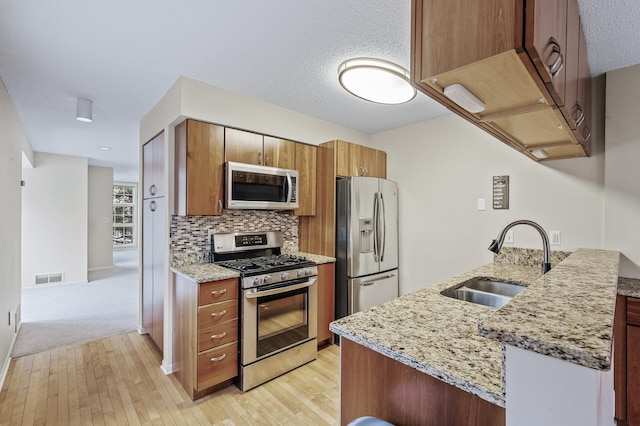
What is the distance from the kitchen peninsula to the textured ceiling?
1459 millimetres

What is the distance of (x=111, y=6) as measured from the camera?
60.1 inches

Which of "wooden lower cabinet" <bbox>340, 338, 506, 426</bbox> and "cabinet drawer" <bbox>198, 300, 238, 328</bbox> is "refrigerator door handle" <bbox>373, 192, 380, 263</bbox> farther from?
"wooden lower cabinet" <bbox>340, 338, 506, 426</bbox>

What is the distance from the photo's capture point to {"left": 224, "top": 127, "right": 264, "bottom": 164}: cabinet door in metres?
2.56

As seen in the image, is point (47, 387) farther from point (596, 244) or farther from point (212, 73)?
point (596, 244)

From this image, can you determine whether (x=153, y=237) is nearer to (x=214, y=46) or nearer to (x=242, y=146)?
(x=242, y=146)

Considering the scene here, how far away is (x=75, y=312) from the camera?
3977 millimetres

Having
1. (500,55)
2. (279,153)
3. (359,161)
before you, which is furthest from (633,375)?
(279,153)

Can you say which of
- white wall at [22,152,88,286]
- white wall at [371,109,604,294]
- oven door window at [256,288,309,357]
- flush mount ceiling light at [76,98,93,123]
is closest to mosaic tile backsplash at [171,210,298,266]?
oven door window at [256,288,309,357]

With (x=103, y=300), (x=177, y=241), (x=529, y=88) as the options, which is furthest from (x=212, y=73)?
(x=103, y=300)

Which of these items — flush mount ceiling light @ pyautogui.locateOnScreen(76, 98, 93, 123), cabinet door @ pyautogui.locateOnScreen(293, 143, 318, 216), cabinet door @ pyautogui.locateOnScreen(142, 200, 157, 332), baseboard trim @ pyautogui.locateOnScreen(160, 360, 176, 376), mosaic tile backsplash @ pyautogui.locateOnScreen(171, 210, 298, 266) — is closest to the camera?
baseboard trim @ pyautogui.locateOnScreen(160, 360, 176, 376)

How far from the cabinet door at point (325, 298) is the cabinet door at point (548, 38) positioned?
225 centimetres

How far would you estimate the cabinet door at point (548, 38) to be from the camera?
2.64 feet

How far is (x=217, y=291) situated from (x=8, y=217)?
86.0 inches

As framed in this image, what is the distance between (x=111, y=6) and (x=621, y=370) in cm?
355
